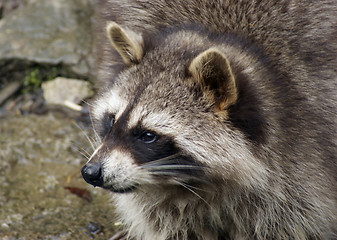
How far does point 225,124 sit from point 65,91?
10.5ft

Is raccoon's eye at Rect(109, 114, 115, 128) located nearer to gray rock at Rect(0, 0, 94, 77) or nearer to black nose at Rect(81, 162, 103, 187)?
black nose at Rect(81, 162, 103, 187)

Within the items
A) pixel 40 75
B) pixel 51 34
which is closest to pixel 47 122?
pixel 40 75

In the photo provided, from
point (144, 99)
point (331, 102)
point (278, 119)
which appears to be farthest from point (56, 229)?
point (331, 102)

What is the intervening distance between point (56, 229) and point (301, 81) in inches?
95.6

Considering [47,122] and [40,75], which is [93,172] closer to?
[47,122]

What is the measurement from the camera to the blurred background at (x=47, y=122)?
4.79 meters

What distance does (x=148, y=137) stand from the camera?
11.8 feet

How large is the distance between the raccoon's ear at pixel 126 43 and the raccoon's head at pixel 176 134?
26 cm

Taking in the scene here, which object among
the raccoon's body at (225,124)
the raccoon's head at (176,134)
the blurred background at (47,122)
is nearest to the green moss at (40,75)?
the blurred background at (47,122)

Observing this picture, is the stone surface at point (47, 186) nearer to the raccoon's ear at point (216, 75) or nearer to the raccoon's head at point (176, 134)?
the raccoon's head at point (176, 134)

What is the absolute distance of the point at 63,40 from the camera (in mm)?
6691

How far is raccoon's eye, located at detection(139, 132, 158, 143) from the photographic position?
3.58m

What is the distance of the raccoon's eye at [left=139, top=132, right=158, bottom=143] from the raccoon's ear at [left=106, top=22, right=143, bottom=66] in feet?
2.20

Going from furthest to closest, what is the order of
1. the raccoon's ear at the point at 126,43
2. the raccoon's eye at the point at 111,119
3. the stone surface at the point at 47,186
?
the stone surface at the point at 47,186 < the raccoon's ear at the point at 126,43 < the raccoon's eye at the point at 111,119
